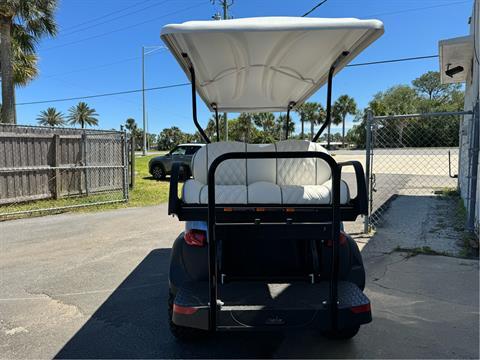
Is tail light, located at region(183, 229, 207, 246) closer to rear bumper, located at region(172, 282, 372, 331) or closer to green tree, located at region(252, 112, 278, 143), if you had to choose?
rear bumper, located at region(172, 282, 372, 331)

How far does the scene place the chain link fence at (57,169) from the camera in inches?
372

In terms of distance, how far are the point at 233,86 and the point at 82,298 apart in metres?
2.93

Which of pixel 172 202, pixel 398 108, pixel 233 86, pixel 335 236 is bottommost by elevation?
pixel 335 236

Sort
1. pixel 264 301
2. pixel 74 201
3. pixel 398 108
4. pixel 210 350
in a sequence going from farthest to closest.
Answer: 1. pixel 398 108
2. pixel 74 201
3. pixel 210 350
4. pixel 264 301

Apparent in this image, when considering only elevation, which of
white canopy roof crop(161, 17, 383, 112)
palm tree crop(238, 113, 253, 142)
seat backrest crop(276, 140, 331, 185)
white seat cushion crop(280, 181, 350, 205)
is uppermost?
palm tree crop(238, 113, 253, 142)

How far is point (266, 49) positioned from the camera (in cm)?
306

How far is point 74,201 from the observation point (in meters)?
10.4

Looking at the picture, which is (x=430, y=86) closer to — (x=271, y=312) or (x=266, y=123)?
(x=266, y=123)

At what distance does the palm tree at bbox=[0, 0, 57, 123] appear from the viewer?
42.7 feet

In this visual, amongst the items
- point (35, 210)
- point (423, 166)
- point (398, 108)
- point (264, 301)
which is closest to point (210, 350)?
point (264, 301)

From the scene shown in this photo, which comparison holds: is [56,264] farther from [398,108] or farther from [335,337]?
[398,108]

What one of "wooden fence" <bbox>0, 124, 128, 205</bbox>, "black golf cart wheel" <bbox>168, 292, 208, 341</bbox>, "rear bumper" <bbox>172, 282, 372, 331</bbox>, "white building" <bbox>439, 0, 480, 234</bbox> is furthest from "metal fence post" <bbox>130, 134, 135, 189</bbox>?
"rear bumper" <bbox>172, 282, 372, 331</bbox>

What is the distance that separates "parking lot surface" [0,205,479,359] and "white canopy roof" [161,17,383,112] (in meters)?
2.09

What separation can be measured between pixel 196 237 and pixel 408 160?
28.0 meters
